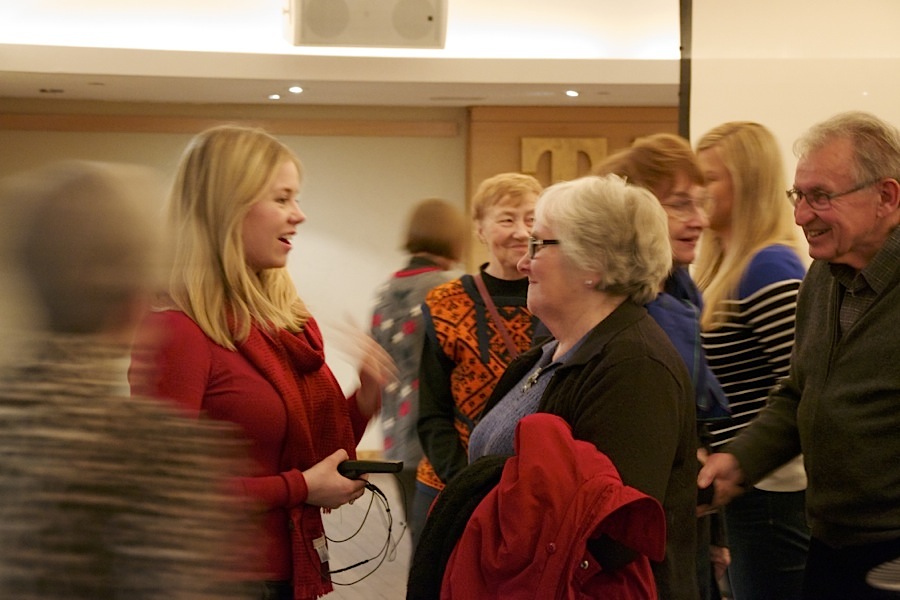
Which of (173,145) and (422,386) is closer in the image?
(422,386)

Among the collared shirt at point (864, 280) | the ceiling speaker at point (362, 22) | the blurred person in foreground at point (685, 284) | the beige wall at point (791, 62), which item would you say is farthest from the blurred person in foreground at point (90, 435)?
the ceiling speaker at point (362, 22)

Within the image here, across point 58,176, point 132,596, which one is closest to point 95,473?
point 132,596

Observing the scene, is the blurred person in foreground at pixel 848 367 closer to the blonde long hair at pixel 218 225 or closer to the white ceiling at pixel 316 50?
the blonde long hair at pixel 218 225

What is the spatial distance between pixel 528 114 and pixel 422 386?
6006 mm

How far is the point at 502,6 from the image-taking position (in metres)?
7.52

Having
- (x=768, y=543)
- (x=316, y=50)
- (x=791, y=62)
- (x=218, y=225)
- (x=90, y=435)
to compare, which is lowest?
(x=768, y=543)

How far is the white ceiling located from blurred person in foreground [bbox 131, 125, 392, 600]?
5.08 meters

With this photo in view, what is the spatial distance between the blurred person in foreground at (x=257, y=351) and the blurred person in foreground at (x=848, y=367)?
0.86m

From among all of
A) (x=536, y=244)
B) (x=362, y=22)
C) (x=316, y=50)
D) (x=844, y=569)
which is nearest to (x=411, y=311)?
(x=536, y=244)

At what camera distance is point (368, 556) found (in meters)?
6.12

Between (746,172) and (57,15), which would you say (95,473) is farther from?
(57,15)

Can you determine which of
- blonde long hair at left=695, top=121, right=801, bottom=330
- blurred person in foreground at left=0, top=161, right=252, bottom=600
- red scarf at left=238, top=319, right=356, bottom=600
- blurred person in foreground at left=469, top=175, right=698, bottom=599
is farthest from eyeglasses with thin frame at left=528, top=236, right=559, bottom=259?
blurred person in foreground at left=0, top=161, right=252, bottom=600

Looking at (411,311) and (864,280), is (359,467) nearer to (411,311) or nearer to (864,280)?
(864,280)

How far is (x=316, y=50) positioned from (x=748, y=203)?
4.92 m
